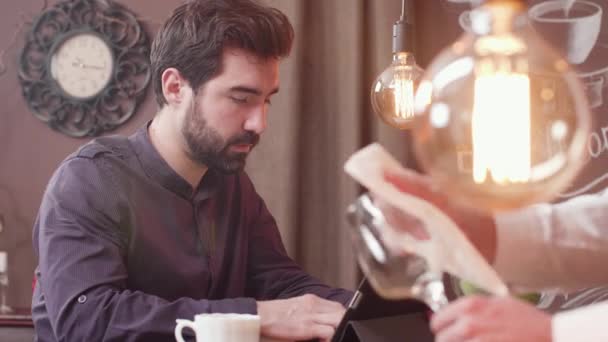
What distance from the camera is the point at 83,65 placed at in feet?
11.8

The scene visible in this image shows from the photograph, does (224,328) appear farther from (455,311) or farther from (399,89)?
(399,89)

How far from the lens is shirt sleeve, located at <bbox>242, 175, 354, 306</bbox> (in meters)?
2.04

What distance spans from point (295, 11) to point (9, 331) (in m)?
1.50

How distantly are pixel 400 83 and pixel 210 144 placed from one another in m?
0.49

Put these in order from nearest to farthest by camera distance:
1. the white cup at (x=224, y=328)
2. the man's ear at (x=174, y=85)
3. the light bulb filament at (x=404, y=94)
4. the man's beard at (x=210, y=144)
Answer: the white cup at (x=224, y=328)
the light bulb filament at (x=404, y=94)
the man's beard at (x=210, y=144)
the man's ear at (x=174, y=85)

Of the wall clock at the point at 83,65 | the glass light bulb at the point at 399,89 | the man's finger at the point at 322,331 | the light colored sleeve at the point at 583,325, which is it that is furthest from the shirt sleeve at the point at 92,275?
the wall clock at the point at 83,65

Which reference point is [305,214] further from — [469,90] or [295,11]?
[469,90]

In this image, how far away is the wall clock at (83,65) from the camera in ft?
11.7

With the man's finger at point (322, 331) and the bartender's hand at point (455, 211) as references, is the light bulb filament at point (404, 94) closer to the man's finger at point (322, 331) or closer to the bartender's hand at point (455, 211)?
the man's finger at point (322, 331)

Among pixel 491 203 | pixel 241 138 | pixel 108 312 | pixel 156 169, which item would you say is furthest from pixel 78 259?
pixel 491 203

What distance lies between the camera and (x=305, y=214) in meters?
3.21

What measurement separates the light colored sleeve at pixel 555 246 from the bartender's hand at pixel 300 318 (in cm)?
60

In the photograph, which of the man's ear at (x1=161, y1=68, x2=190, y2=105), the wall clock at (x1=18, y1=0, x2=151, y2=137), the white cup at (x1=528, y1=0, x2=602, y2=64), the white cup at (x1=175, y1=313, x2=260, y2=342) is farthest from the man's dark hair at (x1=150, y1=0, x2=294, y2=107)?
the wall clock at (x1=18, y1=0, x2=151, y2=137)

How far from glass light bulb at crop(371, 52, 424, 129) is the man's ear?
519mm
